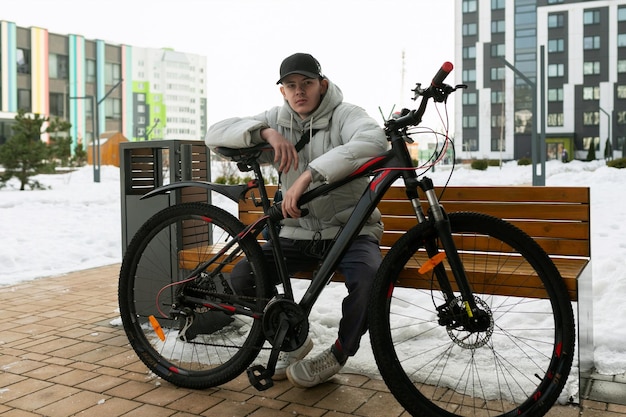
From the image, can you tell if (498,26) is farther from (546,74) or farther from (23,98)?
(23,98)

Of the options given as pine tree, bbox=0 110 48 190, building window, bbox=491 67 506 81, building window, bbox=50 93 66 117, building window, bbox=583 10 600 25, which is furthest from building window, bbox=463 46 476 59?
pine tree, bbox=0 110 48 190

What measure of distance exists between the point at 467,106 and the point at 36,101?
1546 inches

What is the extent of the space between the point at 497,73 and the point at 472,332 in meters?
65.7

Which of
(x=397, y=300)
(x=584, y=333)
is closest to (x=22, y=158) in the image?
(x=397, y=300)

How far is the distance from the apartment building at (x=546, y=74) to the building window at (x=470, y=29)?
0.32 feet

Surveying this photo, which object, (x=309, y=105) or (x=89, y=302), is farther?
(x=89, y=302)

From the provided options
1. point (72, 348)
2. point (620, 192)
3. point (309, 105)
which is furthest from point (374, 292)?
point (620, 192)

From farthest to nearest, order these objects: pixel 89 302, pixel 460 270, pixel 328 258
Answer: pixel 89 302 < pixel 328 258 < pixel 460 270

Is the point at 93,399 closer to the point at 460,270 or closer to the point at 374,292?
the point at 374,292

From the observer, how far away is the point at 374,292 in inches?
97.0

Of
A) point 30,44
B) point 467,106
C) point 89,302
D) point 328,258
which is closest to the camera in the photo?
point 328,258

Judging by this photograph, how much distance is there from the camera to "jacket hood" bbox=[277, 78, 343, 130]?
3008 mm

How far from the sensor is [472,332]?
95.1 inches

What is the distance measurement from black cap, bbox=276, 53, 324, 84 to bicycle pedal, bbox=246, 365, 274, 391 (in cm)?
126
